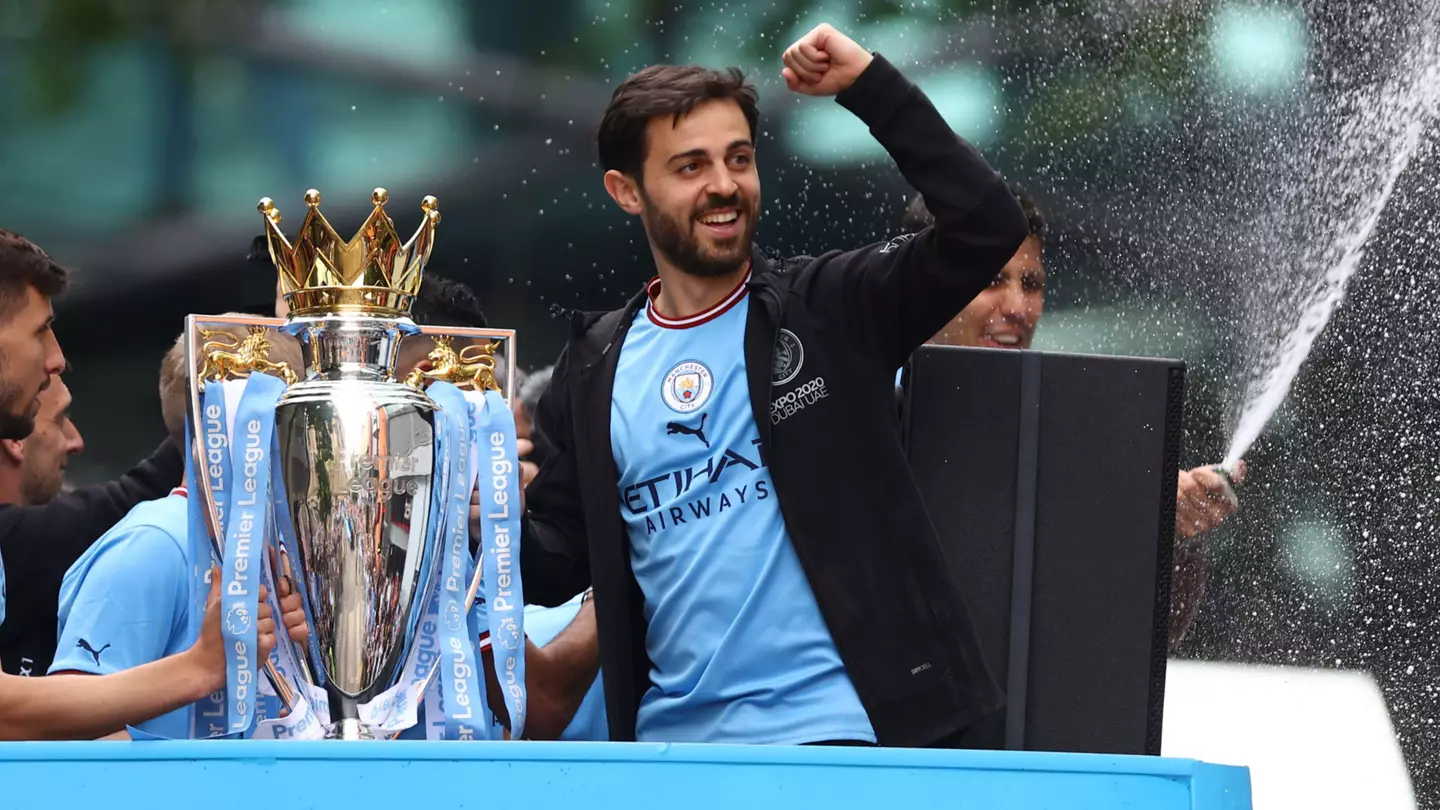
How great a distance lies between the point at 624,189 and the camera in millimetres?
1961

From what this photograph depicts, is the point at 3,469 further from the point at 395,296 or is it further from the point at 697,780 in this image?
the point at 697,780

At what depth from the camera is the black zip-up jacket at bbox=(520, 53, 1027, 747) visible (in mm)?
1711

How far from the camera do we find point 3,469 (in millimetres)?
2533

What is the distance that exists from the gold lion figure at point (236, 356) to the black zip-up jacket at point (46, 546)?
0.75 m

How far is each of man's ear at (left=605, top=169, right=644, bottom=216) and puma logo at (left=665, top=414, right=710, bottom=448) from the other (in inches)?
11.0

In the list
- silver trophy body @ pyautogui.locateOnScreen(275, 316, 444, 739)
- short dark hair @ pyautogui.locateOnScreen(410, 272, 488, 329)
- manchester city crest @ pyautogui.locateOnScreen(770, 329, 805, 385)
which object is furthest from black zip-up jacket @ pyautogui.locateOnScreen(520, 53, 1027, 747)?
short dark hair @ pyautogui.locateOnScreen(410, 272, 488, 329)

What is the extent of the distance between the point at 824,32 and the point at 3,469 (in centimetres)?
145

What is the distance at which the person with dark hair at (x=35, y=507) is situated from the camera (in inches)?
78.6

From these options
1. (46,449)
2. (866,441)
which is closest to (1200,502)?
(866,441)

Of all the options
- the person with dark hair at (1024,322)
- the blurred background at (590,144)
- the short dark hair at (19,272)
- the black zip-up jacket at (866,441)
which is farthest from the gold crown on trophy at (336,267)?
the blurred background at (590,144)

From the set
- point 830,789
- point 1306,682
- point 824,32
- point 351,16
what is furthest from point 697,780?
point 351,16

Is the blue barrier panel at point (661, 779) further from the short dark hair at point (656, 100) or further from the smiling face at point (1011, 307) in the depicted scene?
the smiling face at point (1011, 307)

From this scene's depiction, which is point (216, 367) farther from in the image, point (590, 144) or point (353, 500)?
point (590, 144)

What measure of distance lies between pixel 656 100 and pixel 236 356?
1.77ft
